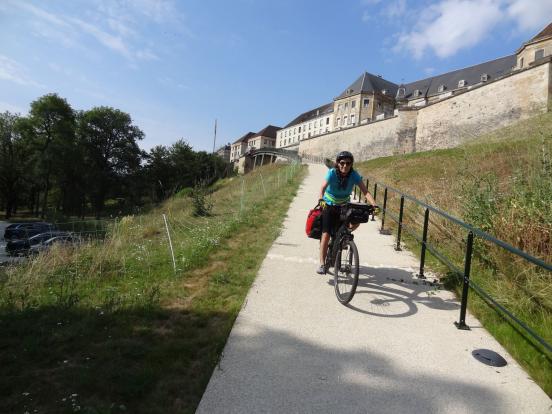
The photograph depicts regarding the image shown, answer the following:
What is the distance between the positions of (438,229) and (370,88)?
59.0 metres

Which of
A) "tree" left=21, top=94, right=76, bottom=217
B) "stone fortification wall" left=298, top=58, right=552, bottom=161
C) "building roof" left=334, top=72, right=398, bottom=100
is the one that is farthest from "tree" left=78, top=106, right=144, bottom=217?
"building roof" left=334, top=72, right=398, bottom=100

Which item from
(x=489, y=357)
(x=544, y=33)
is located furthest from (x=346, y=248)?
(x=544, y=33)

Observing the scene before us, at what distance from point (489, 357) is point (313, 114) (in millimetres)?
82217

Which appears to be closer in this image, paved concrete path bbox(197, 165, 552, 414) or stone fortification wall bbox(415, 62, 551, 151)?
paved concrete path bbox(197, 165, 552, 414)

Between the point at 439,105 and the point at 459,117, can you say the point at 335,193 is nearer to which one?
the point at 459,117

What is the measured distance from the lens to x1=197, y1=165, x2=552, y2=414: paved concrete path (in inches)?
95.5

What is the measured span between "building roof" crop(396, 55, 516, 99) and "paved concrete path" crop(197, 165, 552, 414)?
48139 millimetres

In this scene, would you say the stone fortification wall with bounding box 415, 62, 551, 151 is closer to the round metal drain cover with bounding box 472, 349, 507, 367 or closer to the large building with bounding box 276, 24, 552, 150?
the large building with bounding box 276, 24, 552, 150

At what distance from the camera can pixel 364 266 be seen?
568 cm

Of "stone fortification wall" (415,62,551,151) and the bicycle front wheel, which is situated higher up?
"stone fortification wall" (415,62,551,151)

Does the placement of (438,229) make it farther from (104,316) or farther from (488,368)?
(104,316)

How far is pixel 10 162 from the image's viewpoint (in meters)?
42.8

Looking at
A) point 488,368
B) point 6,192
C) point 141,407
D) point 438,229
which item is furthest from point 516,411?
point 6,192

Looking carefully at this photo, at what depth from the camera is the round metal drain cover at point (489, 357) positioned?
2.99 meters
